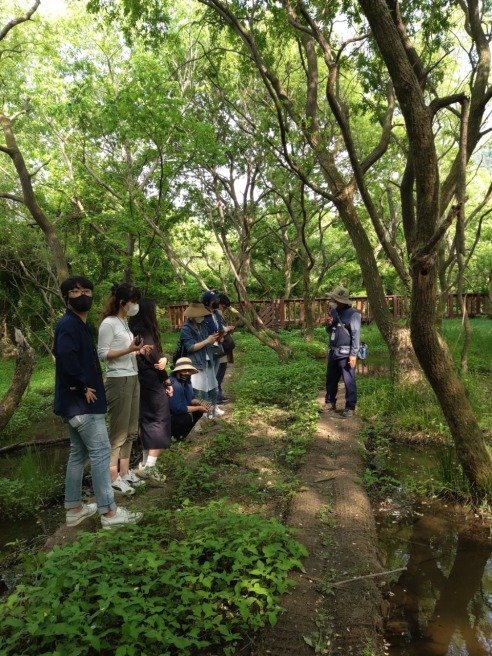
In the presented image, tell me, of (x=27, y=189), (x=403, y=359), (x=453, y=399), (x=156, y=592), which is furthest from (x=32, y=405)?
(x=453, y=399)

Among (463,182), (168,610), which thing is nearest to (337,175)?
(463,182)

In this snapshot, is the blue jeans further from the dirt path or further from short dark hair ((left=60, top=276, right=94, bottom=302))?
the dirt path

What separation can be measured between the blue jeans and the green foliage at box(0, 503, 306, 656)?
468mm

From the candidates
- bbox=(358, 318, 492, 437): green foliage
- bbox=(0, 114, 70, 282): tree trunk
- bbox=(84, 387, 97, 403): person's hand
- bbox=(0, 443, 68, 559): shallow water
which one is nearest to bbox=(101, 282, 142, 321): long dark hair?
bbox=(84, 387, 97, 403): person's hand

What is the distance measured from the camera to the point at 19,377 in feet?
17.5

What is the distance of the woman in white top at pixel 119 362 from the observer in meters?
3.93

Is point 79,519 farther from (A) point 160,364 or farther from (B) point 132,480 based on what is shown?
(A) point 160,364

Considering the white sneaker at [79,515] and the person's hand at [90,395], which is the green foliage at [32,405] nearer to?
the white sneaker at [79,515]

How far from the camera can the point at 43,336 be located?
50.5 feet

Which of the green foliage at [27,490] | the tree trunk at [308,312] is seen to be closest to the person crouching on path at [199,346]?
the green foliage at [27,490]

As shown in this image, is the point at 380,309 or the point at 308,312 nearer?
the point at 380,309

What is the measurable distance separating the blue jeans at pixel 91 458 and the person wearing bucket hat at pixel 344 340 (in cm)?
355

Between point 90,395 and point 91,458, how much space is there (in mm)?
472

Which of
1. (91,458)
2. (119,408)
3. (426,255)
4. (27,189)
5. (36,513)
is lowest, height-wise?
(36,513)
